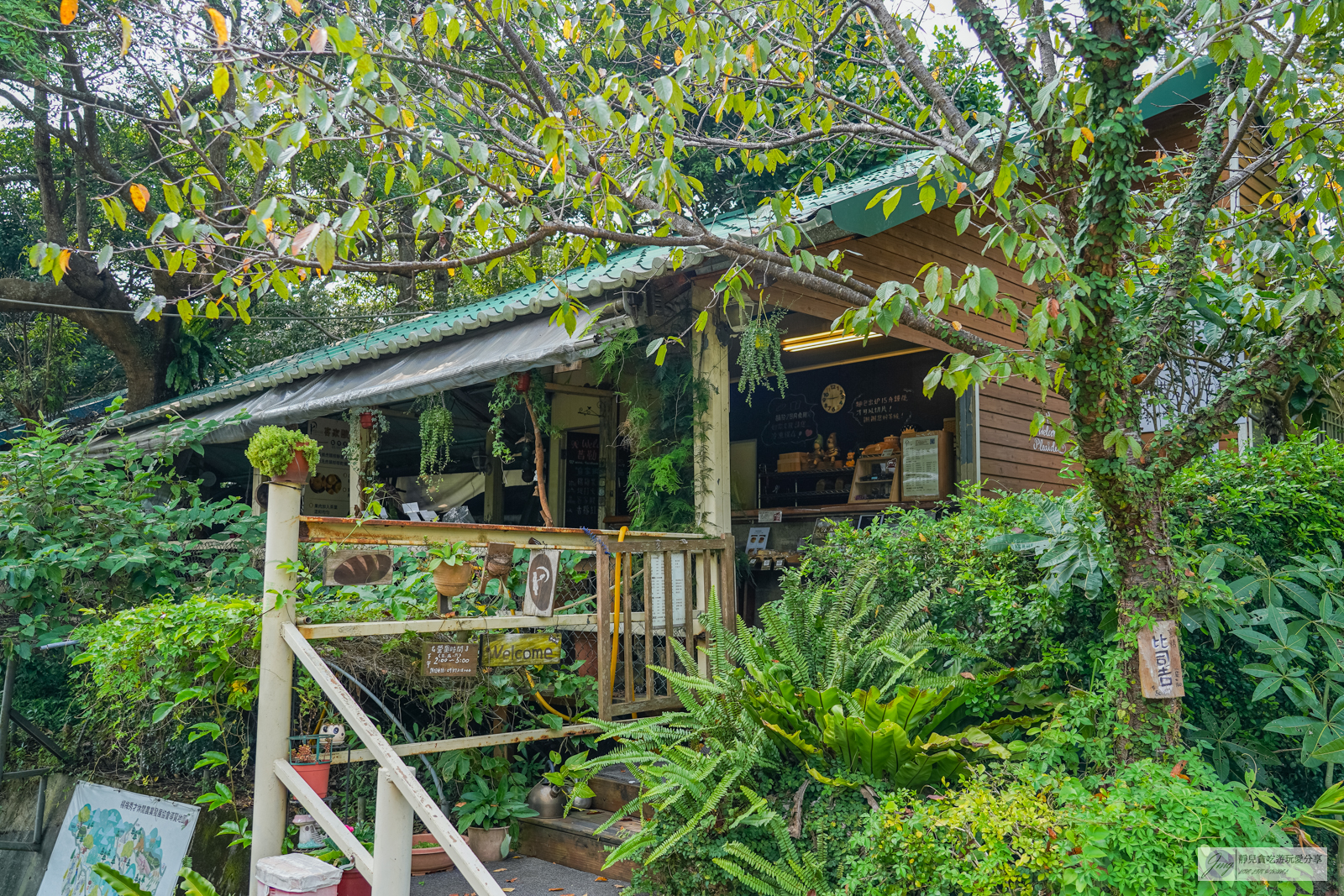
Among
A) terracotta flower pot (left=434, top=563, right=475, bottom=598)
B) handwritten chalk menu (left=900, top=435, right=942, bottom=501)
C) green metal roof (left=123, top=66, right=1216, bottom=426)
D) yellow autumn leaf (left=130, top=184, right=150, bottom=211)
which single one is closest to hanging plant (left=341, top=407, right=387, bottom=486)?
green metal roof (left=123, top=66, right=1216, bottom=426)

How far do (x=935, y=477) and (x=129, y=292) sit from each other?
1422 cm

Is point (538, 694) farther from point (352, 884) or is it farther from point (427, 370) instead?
point (427, 370)

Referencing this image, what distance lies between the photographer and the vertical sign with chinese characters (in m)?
3.15

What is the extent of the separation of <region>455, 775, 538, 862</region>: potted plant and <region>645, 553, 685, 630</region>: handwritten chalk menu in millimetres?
1175

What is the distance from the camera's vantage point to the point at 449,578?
4590 millimetres

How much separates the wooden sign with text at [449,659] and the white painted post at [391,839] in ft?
3.26

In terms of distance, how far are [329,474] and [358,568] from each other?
25.2 ft

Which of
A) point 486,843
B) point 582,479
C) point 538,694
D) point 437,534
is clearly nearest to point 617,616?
point 538,694

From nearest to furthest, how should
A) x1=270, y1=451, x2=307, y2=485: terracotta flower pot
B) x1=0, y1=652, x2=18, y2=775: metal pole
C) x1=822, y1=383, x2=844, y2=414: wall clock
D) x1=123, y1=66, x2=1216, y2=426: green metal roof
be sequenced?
x1=270, y1=451, x2=307, y2=485: terracotta flower pot
x1=123, y1=66, x2=1216, y2=426: green metal roof
x1=0, y1=652, x2=18, y2=775: metal pole
x1=822, y1=383, x2=844, y2=414: wall clock

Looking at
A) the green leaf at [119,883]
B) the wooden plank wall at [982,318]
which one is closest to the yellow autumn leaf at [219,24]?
the green leaf at [119,883]

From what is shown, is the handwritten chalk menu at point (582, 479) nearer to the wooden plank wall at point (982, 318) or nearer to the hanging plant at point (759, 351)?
the wooden plank wall at point (982, 318)

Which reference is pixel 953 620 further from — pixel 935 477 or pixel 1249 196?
pixel 1249 196

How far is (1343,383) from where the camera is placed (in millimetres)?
4246

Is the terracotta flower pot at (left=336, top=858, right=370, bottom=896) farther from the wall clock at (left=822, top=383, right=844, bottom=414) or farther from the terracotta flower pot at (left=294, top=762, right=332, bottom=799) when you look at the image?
the wall clock at (left=822, top=383, right=844, bottom=414)
